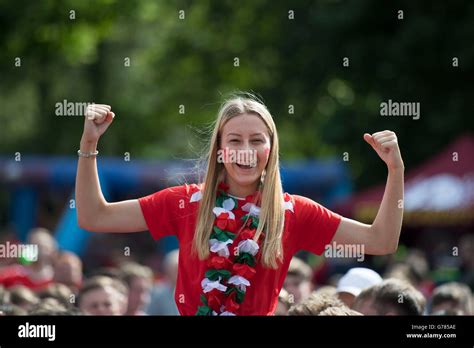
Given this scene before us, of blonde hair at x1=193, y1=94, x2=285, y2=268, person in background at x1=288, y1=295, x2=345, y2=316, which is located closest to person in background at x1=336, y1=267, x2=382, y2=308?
person in background at x1=288, y1=295, x2=345, y2=316

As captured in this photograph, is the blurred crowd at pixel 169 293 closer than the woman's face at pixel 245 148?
No

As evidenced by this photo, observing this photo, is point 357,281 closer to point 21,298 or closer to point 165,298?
point 21,298

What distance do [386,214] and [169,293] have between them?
635 centimetres

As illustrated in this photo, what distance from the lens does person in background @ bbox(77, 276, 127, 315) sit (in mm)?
7254

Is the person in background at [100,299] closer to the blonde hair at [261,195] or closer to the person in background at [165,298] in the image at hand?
the person in background at [165,298]

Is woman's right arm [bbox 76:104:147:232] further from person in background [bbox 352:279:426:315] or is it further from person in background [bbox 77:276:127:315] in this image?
person in background [bbox 77:276:127:315]

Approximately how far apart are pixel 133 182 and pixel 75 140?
7.99m

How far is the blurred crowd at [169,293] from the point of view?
570 cm

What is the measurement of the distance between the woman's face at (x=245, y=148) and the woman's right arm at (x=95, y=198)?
1.22 ft

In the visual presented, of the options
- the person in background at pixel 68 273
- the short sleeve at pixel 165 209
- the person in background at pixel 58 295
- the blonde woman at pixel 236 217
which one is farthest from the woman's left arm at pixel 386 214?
the person in background at pixel 68 273

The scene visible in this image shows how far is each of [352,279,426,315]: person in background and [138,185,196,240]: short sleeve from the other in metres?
1.66
